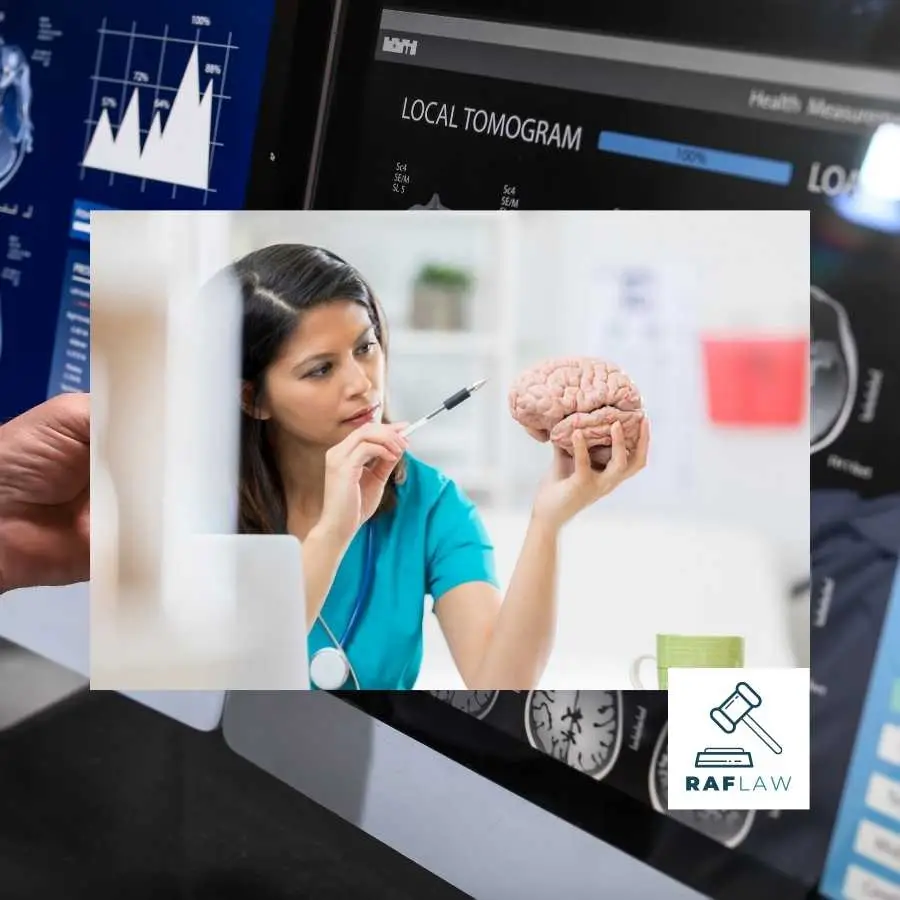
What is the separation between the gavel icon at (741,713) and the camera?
643mm

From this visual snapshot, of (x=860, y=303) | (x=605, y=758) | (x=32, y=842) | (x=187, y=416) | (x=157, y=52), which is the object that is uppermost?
(x=157, y=52)

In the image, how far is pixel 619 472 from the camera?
63 cm

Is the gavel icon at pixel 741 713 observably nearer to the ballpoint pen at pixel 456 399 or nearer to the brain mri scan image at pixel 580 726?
the brain mri scan image at pixel 580 726

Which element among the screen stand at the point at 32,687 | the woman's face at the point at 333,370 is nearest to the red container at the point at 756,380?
the woman's face at the point at 333,370

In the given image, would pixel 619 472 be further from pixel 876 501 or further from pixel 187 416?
pixel 187 416

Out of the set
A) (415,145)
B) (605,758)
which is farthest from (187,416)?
(605,758)

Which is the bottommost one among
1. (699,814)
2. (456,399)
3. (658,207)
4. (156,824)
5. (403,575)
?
(156,824)

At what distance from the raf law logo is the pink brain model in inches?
6.2

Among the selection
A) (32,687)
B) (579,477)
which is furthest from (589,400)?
(32,687)

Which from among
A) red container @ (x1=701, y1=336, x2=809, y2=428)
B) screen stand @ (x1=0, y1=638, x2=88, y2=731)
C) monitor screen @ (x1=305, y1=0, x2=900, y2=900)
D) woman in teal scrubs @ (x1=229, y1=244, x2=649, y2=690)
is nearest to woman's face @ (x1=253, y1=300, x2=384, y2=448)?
woman in teal scrubs @ (x1=229, y1=244, x2=649, y2=690)

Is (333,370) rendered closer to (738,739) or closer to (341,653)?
(341,653)

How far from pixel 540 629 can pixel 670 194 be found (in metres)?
0.28

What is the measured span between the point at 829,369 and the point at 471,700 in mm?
316

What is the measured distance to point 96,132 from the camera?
0.77m
